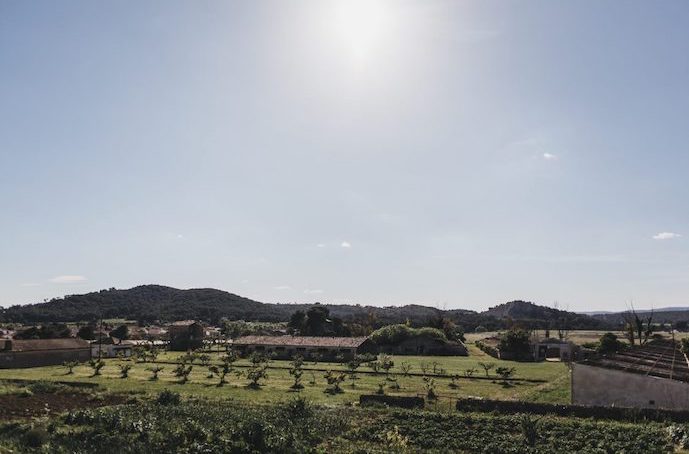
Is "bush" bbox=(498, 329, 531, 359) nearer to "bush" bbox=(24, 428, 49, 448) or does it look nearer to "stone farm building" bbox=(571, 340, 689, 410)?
"stone farm building" bbox=(571, 340, 689, 410)

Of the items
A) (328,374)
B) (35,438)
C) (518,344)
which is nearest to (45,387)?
(35,438)

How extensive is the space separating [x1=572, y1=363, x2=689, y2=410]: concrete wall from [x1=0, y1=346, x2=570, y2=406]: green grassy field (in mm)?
3816

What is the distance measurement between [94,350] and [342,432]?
260ft

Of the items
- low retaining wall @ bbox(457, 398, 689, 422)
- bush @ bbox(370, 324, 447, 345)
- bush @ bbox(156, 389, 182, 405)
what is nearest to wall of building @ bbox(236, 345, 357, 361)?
bush @ bbox(370, 324, 447, 345)

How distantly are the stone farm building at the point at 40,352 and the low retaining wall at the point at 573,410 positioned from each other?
2451 inches

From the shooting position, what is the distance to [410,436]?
3005 centimetres

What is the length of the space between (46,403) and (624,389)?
41.6 m

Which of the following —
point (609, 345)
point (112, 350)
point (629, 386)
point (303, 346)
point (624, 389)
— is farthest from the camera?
point (112, 350)

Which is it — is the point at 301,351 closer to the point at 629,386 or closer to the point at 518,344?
the point at 518,344

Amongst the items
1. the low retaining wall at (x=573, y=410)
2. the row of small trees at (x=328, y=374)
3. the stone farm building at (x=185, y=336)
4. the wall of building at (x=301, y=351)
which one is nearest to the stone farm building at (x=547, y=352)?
the row of small trees at (x=328, y=374)

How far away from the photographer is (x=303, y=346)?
86.2 m

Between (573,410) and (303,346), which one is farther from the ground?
(303,346)

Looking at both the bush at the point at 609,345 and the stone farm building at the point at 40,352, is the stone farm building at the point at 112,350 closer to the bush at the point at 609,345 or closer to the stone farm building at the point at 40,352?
the stone farm building at the point at 40,352

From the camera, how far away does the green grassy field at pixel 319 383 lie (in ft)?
149
